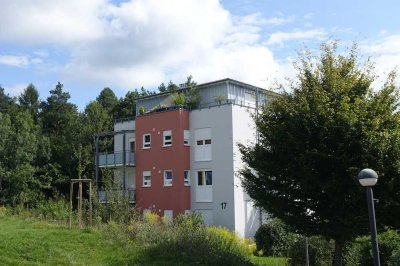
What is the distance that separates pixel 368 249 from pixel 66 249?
9.60m

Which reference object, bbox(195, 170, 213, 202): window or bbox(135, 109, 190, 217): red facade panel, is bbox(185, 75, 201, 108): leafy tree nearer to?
bbox(135, 109, 190, 217): red facade panel

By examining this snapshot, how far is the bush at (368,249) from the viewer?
17.0 metres

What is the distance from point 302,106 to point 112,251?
6.80 m

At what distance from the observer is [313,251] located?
18938mm

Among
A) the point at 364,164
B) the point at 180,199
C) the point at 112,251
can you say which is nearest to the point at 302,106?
the point at 364,164

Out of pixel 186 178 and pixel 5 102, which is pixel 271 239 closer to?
pixel 186 178

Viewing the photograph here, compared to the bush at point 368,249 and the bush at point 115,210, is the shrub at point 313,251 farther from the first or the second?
the bush at point 115,210

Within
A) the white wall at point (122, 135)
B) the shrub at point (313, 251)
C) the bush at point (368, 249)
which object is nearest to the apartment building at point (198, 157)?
the white wall at point (122, 135)

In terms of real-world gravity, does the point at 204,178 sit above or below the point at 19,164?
below

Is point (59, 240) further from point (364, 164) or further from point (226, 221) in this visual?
point (226, 221)

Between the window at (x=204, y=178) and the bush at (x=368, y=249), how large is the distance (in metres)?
18.8

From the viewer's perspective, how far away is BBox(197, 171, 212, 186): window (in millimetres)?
36281

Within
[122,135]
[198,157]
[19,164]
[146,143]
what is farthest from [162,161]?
[19,164]

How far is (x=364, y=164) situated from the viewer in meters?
14.0
